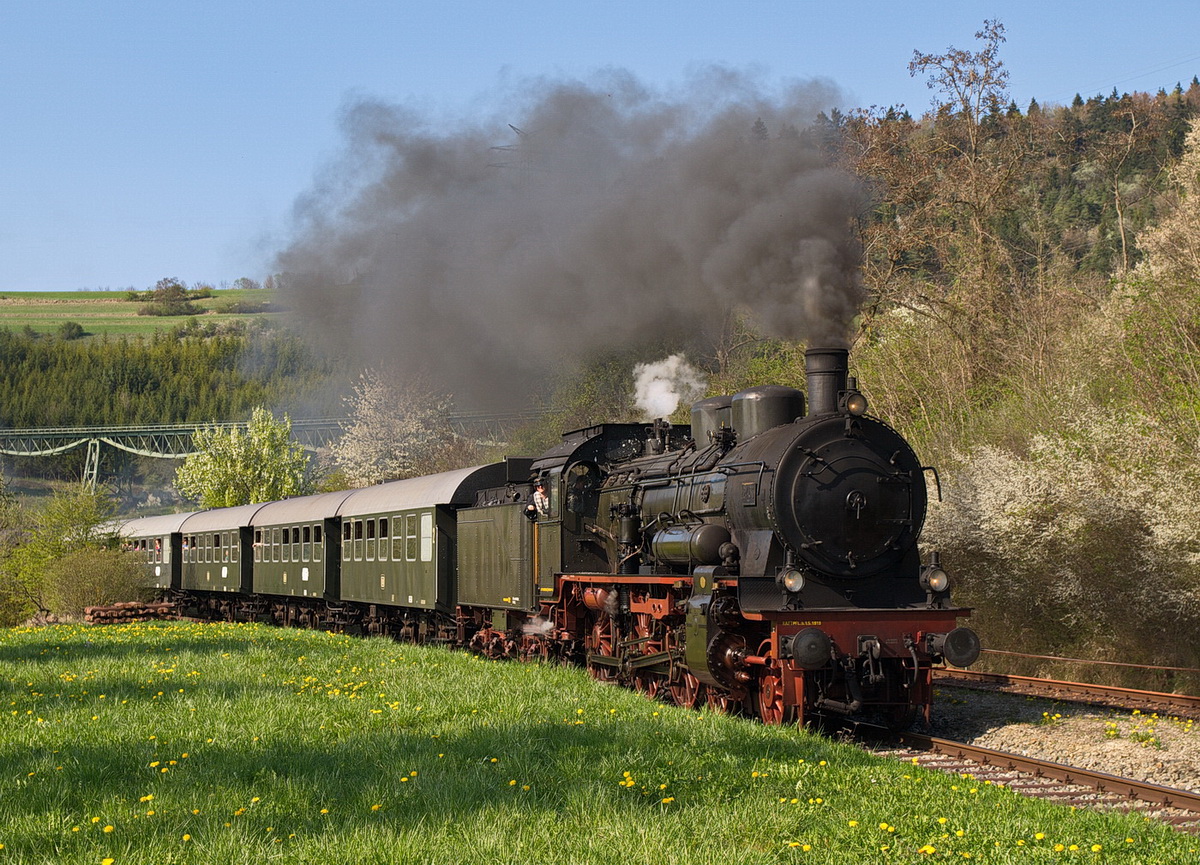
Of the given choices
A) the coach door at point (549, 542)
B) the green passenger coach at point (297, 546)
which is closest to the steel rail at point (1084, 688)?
the coach door at point (549, 542)

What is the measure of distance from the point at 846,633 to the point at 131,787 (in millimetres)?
6164

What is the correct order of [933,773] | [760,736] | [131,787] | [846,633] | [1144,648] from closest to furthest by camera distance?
[131,787], [933,773], [760,736], [846,633], [1144,648]

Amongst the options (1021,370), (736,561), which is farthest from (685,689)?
(1021,370)

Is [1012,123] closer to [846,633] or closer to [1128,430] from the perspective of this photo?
[1128,430]

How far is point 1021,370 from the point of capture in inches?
853

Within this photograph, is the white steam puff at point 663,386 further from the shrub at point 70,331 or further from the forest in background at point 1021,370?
the shrub at point 70,331

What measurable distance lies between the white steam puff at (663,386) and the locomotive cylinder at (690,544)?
5.14 m

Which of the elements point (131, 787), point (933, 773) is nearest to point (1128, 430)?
point (933, 773)

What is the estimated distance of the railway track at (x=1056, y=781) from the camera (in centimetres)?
768

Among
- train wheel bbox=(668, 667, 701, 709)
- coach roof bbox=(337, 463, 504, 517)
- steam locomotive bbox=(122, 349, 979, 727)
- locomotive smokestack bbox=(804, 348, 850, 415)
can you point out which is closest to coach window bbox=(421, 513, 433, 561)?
coach roof bbox=(337, 463, 504, 517)

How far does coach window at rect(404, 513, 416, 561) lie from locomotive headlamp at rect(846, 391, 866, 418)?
1126cm

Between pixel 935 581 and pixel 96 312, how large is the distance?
170 metres

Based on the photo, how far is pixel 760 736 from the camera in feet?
29.8

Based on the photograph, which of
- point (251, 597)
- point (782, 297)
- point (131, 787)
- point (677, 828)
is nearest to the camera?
point (677, 828)
